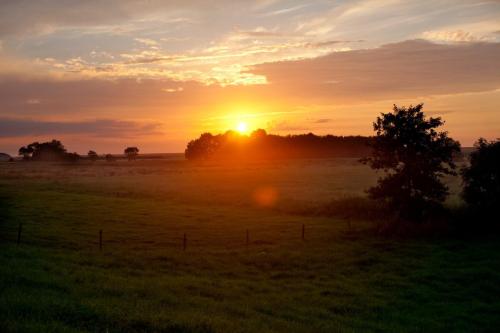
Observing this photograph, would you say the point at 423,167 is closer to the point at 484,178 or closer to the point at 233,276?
the point at 484,178

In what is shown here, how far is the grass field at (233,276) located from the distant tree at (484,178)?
5132mm

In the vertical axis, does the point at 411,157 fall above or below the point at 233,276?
above

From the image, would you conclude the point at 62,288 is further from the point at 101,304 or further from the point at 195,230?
the point at 195,230

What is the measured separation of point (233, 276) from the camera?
24688 millimetres

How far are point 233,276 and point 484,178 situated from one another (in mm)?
26309

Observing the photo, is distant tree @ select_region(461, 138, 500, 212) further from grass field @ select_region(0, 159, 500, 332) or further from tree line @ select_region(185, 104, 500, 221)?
grass field @ select_region(0, 159, 500, 332)

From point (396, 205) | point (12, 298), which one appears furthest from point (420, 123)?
point (12, 298)

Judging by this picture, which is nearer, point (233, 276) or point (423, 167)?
point (233, 276)

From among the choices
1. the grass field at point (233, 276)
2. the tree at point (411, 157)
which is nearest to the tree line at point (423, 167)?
the tree at point (411, 157)

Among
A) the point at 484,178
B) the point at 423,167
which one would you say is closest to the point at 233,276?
the point at 423,167

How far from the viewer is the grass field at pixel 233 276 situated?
15.5 m

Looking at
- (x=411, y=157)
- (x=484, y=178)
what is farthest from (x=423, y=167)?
(x=484, y=178)

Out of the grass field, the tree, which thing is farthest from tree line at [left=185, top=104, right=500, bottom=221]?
the grass field

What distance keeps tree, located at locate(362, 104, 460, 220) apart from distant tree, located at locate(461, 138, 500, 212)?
1.77 metres
